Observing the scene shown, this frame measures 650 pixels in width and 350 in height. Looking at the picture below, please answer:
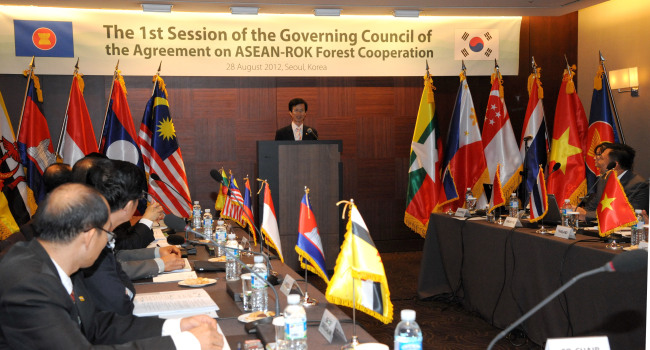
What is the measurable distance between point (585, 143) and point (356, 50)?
253 cm

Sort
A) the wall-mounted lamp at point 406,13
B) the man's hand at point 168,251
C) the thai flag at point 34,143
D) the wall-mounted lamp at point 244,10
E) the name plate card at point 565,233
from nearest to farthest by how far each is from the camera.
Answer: the man's hand at point 168,251, the name plate card at point 565,233, the thai flag at point 34,143, the wall-mounted lamp at point 244,10, the wall-mounted lamp at point 406,13

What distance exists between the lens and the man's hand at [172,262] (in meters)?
3.04

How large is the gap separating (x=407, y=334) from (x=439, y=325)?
302cm

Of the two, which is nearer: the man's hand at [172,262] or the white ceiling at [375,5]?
the man's hand at [172,262]

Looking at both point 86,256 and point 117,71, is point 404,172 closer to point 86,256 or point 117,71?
point 117,71

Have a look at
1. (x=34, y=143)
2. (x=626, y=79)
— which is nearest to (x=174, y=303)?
(x=34, y=143)

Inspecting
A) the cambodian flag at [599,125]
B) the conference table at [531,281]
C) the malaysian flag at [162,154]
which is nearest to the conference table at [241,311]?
the conference table at [531,281]

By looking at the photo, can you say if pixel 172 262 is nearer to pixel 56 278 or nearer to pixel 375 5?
pixel 56 278

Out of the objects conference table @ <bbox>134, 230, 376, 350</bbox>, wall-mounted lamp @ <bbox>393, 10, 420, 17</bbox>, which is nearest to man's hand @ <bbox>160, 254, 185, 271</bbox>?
conference table @ <bbox>134, 230, 376, 350</bbox>

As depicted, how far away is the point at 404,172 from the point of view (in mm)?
7316

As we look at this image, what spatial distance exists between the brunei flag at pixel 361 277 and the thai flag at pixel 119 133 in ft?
14.0

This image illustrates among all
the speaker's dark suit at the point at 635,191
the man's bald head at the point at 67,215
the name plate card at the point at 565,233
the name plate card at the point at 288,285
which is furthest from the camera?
the speaker's dark suit at the point at 635,191

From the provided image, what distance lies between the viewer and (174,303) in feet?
7.74

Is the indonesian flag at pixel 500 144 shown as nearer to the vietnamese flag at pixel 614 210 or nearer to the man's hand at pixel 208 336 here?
the vietnamese flag at pixel 614 210
